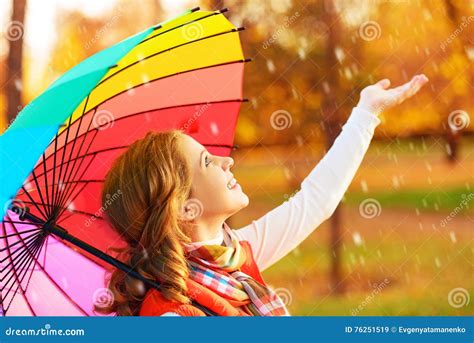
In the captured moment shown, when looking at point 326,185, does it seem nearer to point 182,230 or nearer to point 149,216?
point 182,230

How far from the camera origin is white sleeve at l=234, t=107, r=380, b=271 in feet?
10.1

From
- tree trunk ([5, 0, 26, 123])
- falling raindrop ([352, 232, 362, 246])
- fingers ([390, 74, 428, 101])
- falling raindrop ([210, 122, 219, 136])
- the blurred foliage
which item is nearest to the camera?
fingers ([390, 74, 428, 101])

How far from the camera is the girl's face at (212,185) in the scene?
9.47ft

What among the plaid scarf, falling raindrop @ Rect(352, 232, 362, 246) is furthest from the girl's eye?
falling raindrop @ Rect(352, 232, 362, 246)

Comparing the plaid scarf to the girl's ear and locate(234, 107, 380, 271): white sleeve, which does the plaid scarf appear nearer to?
the girl's ear

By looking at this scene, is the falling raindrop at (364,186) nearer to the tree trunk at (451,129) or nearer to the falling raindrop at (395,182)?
the falling raindrop at (395,182)

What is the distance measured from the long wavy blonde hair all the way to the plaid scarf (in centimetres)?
6

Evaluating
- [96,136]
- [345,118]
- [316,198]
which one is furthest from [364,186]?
[96,136]

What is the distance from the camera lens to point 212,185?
290cm

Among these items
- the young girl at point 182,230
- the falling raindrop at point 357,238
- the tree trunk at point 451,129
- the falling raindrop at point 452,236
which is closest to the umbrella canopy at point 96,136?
the young girl at point 182,230

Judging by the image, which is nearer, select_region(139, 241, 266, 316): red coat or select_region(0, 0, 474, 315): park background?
select_region(139, 241, 266, 316): red coat

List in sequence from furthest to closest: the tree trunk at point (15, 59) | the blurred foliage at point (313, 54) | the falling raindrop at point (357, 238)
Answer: the falling raindrop at point (357, 238) → the blurred foliage at point (313, 54) → the tree trunk at point (15, 59)
